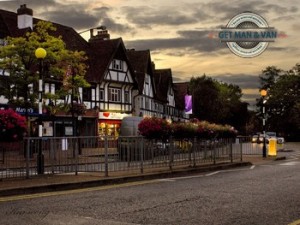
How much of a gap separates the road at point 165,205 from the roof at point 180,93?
6423 centimetres

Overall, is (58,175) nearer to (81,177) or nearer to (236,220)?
(81,177)

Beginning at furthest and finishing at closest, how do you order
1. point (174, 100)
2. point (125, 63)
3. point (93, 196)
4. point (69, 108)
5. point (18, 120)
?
point (174, 100) → point (125, 63) → point (69, 108) → point (18, 120) → point (93, 196)

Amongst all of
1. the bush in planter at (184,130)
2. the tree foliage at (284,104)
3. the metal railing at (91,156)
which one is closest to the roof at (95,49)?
the bush in planter at (184,130)

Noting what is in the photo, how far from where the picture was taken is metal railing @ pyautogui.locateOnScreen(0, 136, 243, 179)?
542 inches

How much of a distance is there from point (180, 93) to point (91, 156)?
68842 millimetres

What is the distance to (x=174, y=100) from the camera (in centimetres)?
7481

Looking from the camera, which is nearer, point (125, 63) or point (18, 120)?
point (18, 120)

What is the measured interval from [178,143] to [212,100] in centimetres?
5975

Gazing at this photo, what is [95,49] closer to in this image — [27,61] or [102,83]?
[102,83]

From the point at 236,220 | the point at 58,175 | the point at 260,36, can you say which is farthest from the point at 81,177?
the point at 260,36

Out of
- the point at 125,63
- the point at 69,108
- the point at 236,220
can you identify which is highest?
the point at 125,63

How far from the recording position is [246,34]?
58.6ft

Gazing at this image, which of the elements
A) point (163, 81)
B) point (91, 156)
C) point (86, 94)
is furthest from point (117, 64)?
point (91, 156)

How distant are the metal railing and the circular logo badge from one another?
431 cm
